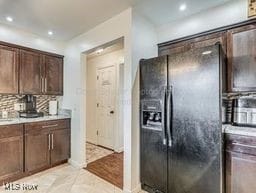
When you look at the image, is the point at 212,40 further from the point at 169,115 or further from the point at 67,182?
the point at 67,182

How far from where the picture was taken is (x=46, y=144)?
3066 mm

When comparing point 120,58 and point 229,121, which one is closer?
point 229,121

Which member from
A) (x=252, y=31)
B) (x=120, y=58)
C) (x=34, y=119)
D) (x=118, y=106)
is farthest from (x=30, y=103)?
(x=252, y=31)

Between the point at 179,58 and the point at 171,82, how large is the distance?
30 cm

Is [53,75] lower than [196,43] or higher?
lower

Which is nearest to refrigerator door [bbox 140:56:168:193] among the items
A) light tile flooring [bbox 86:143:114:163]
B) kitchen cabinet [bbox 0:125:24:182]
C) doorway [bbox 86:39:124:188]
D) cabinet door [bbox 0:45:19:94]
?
doorway [bbox 86:39:124:188]

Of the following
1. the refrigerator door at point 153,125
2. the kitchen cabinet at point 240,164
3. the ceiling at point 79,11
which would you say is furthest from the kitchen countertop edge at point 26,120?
the kitchen cabinet at point 240,164

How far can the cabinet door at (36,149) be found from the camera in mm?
2809

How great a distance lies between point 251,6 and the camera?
2086 mm

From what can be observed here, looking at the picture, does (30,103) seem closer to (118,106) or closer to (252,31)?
(118,106)

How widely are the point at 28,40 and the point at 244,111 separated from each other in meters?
3.65

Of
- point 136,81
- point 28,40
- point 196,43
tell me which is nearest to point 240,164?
point 136,81

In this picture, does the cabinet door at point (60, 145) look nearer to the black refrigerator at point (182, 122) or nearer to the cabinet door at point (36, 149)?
the cabinet door at point (36, 149)

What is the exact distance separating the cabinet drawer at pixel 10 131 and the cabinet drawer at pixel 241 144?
9.60ft
